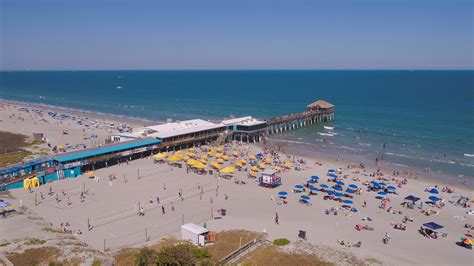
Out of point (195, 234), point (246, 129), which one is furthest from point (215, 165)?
point (195, 234)

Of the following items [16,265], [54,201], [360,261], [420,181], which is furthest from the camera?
[420,181]

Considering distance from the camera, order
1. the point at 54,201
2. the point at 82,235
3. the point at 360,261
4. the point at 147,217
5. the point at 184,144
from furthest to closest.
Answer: the point at 184,144 < the point at 54,201 < the point at 147,217 < the point at 82,235 < the point at 360,261

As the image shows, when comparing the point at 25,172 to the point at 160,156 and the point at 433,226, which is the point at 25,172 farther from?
the point at 433,226

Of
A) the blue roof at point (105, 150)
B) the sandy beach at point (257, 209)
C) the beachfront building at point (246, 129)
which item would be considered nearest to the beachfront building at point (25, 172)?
the blue roof at point (105, 150)

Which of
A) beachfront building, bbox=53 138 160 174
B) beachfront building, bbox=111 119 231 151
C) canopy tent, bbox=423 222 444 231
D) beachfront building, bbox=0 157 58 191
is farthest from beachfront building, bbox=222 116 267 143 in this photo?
canopy tent, bbox=423 222 444 231

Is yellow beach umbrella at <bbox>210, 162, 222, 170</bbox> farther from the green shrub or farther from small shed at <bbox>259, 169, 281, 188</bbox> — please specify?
the green shrub

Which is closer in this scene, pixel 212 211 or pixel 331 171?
pixel 212 211

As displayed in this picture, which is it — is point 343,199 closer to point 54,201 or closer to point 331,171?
point 331,171

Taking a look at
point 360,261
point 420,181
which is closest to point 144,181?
point 360,261
